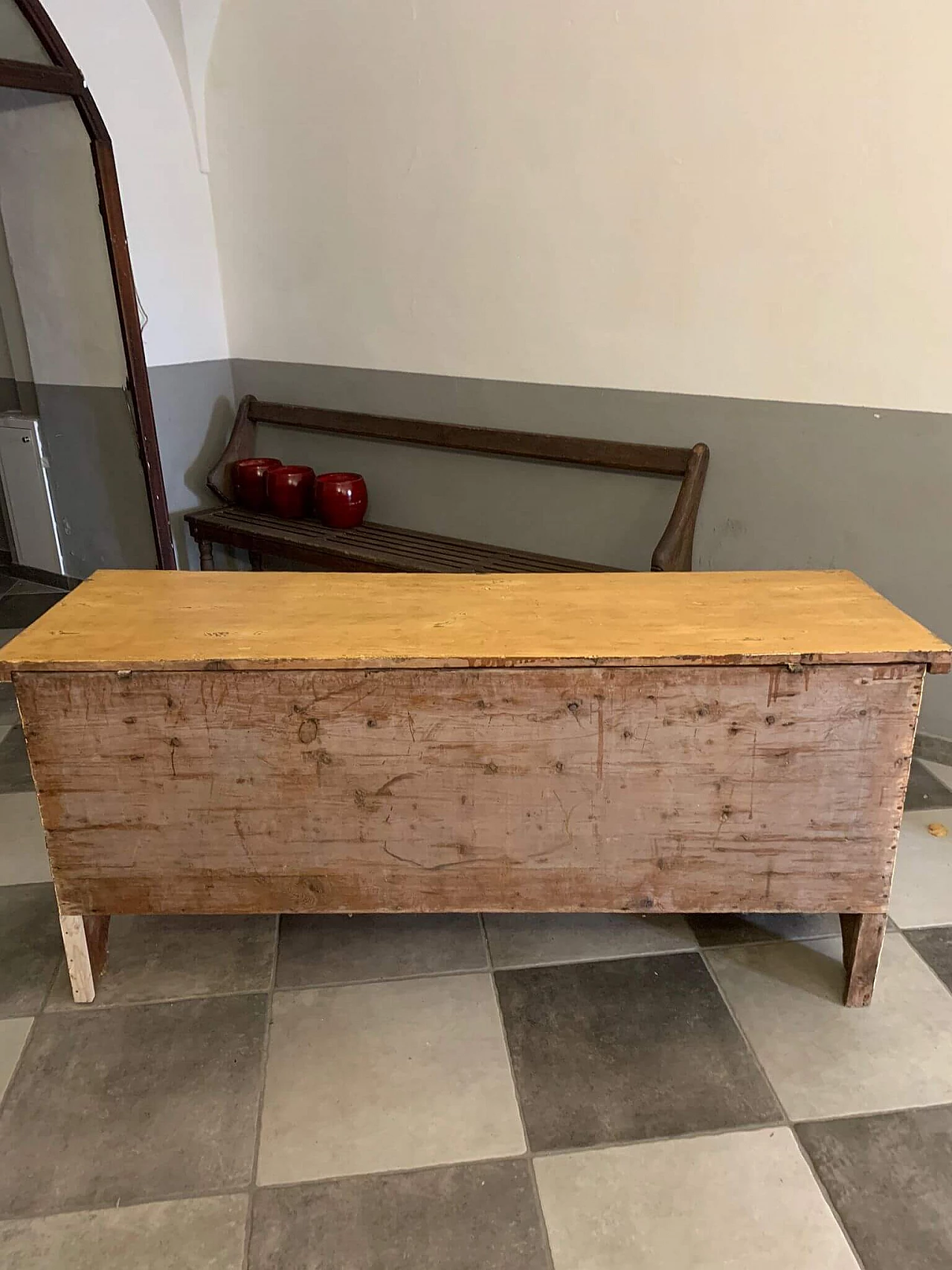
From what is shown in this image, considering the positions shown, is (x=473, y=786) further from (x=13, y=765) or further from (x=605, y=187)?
(x=605, y=187)

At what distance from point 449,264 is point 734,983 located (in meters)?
2.29

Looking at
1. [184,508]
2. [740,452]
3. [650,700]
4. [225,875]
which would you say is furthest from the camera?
[184,508]

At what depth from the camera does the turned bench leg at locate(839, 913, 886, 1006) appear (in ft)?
5.58

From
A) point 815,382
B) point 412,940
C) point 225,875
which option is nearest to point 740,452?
point 815,382

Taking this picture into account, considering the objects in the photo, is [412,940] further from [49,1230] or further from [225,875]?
[49,1230]

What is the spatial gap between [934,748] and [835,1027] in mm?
1161

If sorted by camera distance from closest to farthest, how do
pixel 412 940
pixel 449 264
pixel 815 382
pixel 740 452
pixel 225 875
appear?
pixel 225 875 < pixel 412 940 < pixel 815 382 < pixel 740 452 < pixel 449 264

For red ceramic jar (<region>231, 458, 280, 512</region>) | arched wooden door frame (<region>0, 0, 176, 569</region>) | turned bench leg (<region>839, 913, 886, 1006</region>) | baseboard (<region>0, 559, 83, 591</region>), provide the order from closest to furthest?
turned bench leg (<region>839, 913, 886, 1006</region>), arched wooden door frame (<region>0, 0, 176, 569</region>), red ceramic jar (<region>231, 458, 280, 512</region>), baseboard (<region>0, 559, 83, 591</region>)

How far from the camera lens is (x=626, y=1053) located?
1658 mm

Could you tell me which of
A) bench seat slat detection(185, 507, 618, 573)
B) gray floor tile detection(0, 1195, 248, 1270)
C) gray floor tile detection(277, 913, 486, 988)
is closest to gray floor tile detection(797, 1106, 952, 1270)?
gray floor tile detection(277, 913, 486, 988)

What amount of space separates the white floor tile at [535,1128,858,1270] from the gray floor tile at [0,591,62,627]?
10.0 ft

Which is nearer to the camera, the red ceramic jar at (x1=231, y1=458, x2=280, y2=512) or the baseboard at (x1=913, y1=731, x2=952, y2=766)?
the baseboard at (x1=913, y1=731, x2=952, y2=766)

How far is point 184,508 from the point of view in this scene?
365 centimetres

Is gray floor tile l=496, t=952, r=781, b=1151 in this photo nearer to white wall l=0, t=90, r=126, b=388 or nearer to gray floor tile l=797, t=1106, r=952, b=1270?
gray floor tile l=797, t=1106, r=952, b=1270
